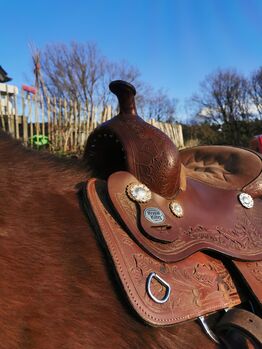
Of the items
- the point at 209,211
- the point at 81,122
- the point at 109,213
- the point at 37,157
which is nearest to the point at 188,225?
the point at 209,211

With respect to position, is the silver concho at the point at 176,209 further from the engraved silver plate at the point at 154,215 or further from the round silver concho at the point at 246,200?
the round silver concho at the point at 246,200

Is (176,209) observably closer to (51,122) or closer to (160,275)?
(160,275)

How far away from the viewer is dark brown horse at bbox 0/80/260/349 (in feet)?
2.43

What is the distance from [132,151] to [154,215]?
0.19 meters

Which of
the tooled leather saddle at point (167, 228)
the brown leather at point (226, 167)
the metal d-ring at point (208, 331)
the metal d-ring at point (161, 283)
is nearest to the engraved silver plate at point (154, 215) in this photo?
the tooled leather saddle at point (167, 228)

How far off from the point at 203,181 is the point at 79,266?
1.99 feet

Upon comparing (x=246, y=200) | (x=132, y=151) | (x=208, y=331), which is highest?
(x=132, y=151)

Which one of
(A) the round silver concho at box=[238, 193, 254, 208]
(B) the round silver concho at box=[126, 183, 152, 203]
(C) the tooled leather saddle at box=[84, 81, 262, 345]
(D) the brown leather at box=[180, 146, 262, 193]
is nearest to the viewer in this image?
(C) the tooled leather saddle at box=[84, 81, 262, 345]

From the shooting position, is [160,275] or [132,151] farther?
[132,151]

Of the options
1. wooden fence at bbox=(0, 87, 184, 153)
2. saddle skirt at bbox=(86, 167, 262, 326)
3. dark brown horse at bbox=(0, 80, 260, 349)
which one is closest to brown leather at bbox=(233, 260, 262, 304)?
saddle skirt at bbox=(86, 167, 262, 326)

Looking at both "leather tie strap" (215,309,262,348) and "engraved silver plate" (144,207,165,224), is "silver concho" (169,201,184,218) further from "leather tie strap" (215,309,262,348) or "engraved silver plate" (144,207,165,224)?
"leather tie strap" (215,309,262,348)

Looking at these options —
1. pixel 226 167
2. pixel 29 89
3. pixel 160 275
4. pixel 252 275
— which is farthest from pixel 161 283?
pixel 29 89

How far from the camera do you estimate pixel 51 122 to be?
7199 mm

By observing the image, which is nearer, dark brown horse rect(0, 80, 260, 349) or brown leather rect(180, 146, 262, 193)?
dark brown horse rect(0, 80, 260, 349)
